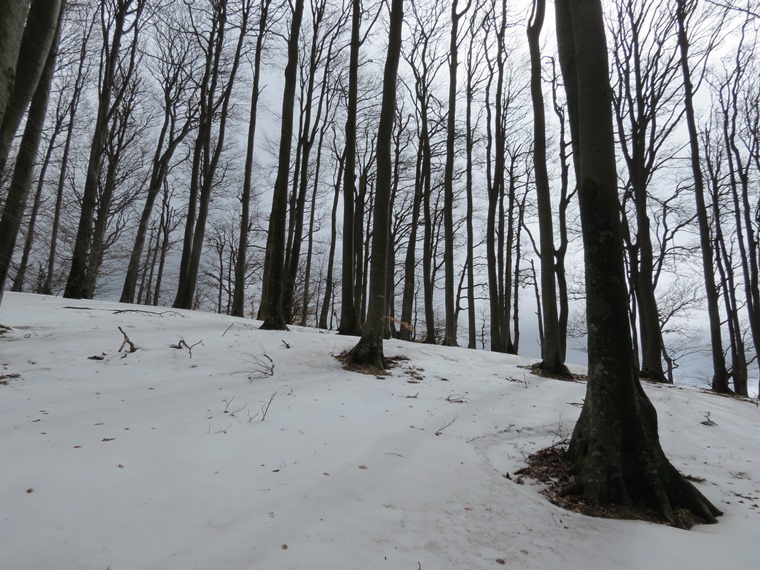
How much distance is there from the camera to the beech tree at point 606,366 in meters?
2.83

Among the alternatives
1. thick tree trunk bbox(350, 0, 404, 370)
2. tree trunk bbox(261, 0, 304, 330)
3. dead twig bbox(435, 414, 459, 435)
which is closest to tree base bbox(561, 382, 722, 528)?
dead twig bbox(435, 414, 459, 435)

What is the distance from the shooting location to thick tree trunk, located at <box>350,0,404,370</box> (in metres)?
6.71

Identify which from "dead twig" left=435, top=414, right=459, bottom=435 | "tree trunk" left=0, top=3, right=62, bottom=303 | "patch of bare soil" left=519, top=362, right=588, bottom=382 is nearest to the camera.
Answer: "dead twig" left=435, top=414, right=459, bottom=435

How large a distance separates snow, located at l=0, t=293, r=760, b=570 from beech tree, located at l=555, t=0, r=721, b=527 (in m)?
0.35

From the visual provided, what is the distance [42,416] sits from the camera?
3217mm

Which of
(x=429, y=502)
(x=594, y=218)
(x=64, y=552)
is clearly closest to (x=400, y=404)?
(x=429, y=502)

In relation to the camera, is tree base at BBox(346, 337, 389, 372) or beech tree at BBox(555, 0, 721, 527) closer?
beech tree at BBox(555, 0, 721, 527)

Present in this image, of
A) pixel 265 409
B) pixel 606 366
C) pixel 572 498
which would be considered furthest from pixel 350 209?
pixel 572 498

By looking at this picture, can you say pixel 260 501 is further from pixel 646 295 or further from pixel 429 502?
pixel 646 295

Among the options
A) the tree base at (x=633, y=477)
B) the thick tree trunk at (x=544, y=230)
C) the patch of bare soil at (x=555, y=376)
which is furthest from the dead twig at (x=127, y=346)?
the thick tree trunk at (x=544, y=230)

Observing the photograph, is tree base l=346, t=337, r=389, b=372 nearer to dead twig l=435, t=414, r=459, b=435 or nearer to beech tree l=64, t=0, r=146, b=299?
dead twig l=435, t=414, r=459, b=435

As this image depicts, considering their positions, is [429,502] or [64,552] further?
[429,502]

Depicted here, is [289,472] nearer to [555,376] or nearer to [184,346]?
[184,346]

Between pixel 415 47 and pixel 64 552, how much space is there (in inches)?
731
